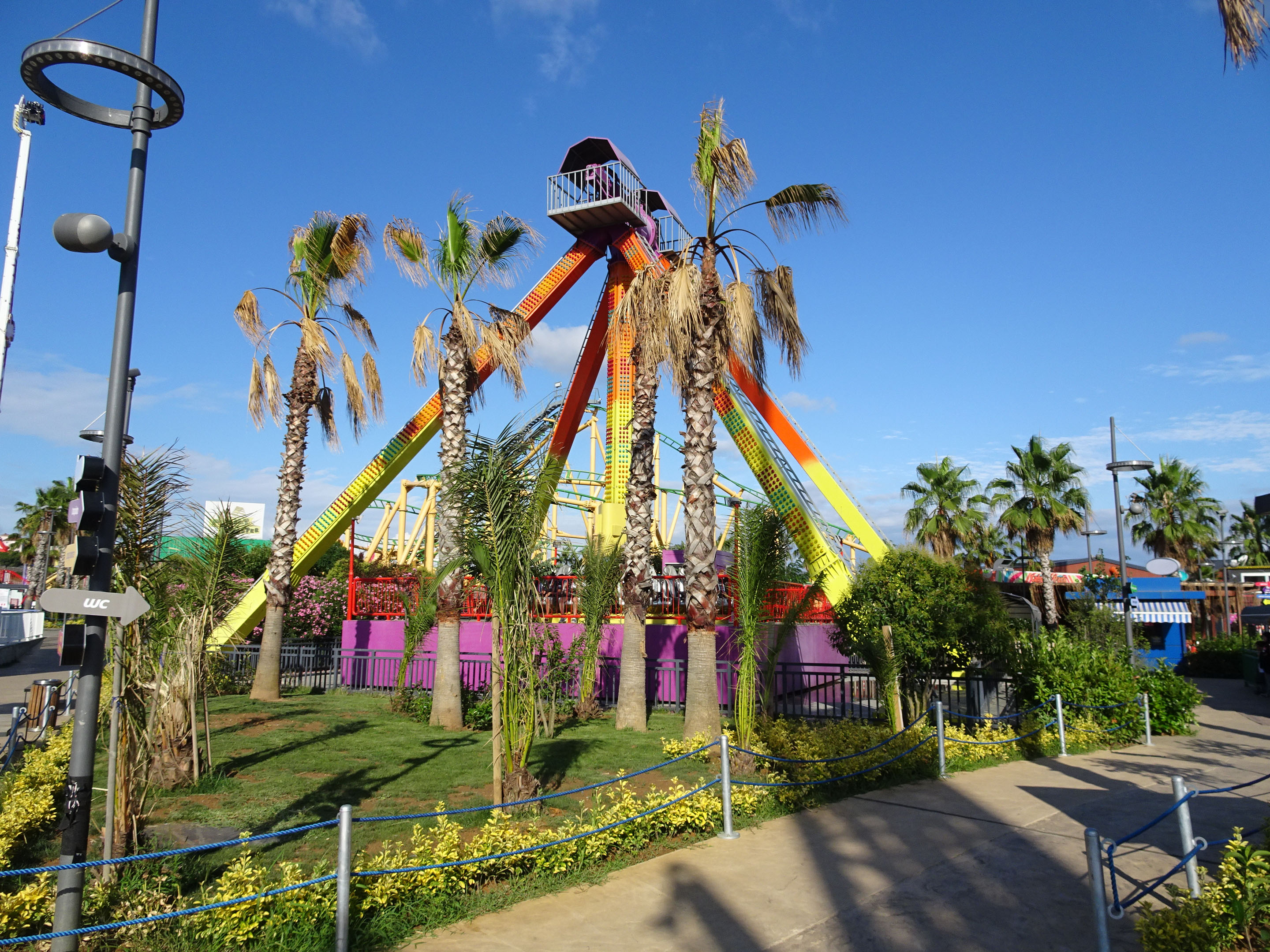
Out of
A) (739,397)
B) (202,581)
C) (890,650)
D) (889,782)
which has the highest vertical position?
(739,397)

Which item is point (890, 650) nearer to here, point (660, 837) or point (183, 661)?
point (660, 837)

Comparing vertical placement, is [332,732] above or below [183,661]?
below

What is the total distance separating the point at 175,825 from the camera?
7.30m

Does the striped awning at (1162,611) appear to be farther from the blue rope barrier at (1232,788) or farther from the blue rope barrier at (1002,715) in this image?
the blue rope barrier at (1232,788)

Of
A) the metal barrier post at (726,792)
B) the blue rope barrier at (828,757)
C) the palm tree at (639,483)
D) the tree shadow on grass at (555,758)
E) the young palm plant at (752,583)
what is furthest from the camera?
the palm tree at (639,483)

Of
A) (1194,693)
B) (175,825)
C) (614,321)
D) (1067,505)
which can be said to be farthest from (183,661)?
(1067,505)

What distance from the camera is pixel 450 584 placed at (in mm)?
13188

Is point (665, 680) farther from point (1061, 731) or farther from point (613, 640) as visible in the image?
point (1061, 731)

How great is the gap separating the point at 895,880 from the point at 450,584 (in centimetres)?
871

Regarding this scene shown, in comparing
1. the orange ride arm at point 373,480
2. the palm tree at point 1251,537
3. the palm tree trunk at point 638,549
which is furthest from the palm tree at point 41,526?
the palm tree at point 1251,537

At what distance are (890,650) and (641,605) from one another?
406 cm

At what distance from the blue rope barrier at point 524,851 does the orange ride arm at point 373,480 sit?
45.2ft

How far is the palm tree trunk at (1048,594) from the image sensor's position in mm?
24719

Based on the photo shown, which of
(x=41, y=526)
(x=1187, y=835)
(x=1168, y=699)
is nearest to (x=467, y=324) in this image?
(x=1187, y=835)
